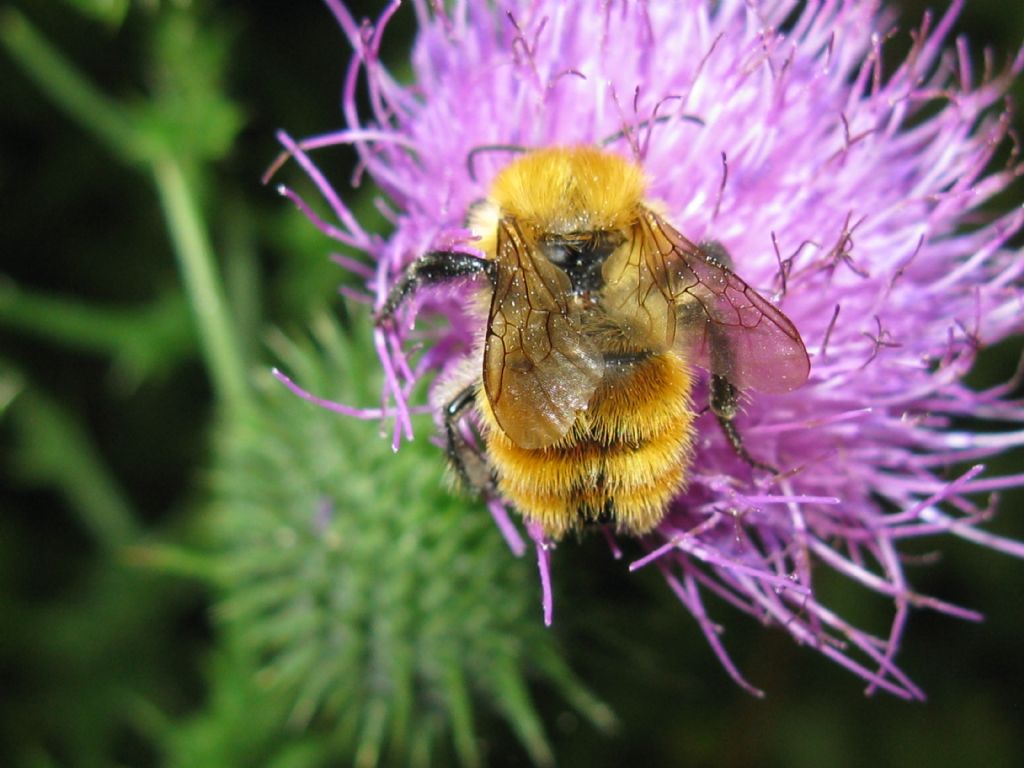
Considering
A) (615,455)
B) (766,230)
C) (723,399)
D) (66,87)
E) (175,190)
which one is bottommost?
(615,455)

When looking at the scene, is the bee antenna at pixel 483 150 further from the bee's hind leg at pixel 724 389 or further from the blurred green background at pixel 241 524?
the blurred green background at pixel 241 524

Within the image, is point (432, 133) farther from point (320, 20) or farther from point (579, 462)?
point (320, 20)

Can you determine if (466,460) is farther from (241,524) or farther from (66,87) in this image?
(66,87)

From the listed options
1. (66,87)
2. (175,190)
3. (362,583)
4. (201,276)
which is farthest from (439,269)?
(66,87)

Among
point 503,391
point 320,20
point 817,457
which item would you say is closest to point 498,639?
point 817,457

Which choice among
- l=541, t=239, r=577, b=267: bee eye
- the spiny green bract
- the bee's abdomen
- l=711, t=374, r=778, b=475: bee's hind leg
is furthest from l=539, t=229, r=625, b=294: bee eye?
the spiny green bract

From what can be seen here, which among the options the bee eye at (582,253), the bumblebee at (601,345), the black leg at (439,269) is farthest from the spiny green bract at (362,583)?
the bee eye at (582,253)
